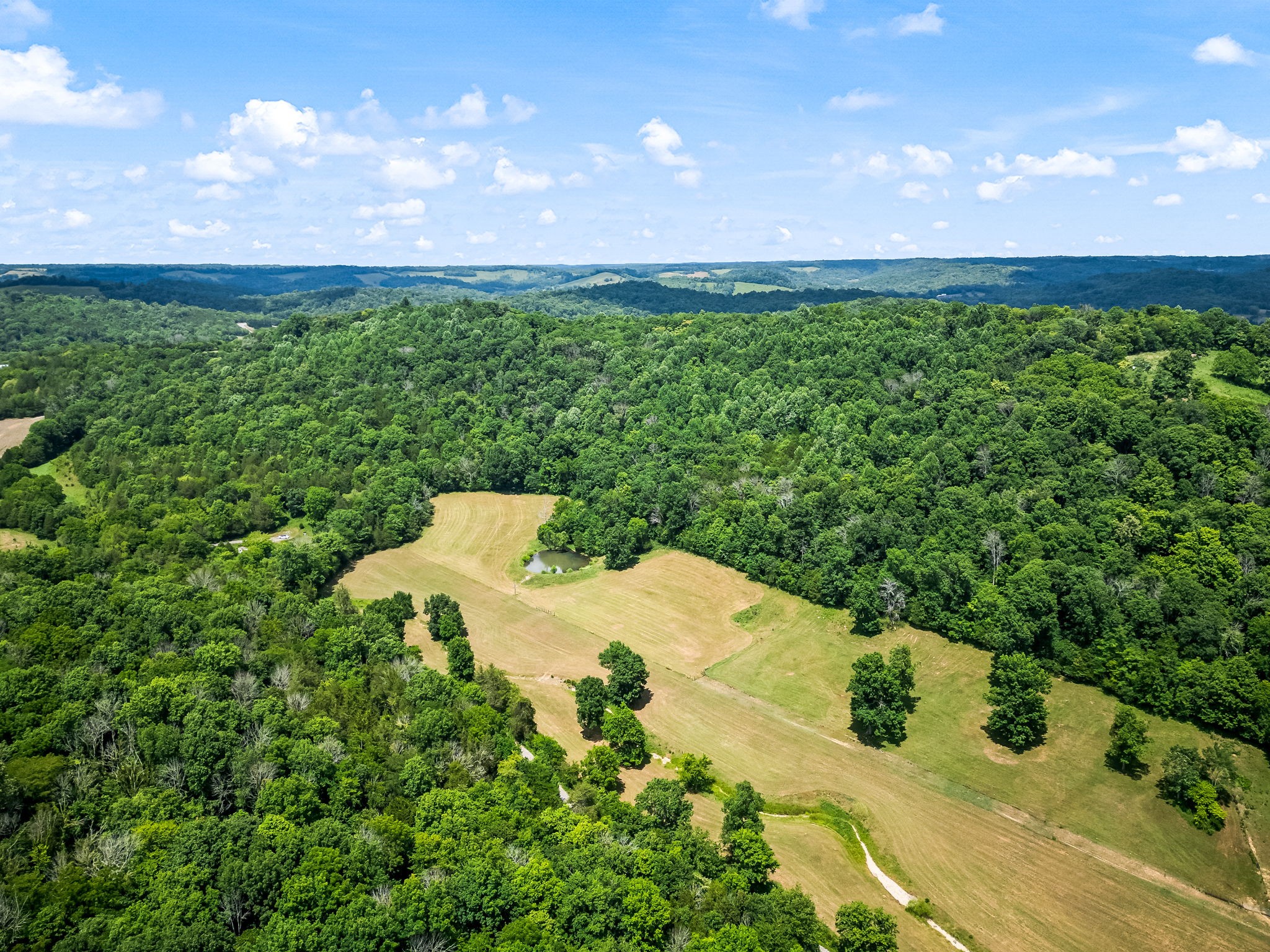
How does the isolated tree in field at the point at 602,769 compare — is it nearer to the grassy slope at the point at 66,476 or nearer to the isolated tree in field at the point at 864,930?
the isolated tree in field at the point at 864,930

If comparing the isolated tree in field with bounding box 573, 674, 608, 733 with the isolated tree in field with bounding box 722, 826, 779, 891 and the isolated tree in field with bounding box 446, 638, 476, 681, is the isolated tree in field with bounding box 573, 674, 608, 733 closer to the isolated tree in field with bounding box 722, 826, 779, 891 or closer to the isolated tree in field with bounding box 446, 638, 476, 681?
the isolated tree in field with bounding box 446, 638, 476, 681

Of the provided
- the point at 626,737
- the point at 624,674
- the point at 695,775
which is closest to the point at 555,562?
the point at 624,674

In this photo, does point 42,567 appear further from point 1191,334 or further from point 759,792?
point 1191,334

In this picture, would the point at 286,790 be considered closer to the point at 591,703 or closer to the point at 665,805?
the point at 665,805

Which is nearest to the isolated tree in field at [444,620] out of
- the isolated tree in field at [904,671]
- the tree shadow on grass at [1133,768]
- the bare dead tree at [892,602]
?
the isolated tree in field at [904,671]

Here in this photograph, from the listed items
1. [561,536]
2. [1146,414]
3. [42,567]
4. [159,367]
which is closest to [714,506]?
[561,536]

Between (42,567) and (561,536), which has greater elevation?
(42,567)

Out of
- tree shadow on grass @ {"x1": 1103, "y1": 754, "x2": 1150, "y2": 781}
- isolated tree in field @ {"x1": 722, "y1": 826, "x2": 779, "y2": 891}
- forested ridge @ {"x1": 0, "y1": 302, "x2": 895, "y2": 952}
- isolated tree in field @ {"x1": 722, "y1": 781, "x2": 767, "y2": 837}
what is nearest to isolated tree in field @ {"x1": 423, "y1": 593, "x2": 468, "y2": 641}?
forested ridge @ {"x1": 0, "y1": 302, "x2": 895, "y2": 952}
